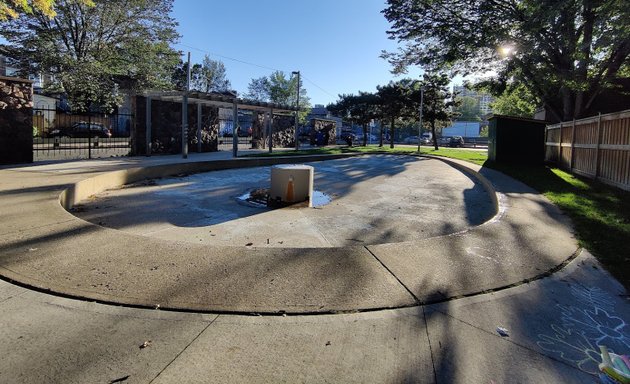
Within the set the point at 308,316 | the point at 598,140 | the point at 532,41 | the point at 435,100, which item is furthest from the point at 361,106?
the point at 308,316

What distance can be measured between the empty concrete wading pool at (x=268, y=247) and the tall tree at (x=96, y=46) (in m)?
21.0

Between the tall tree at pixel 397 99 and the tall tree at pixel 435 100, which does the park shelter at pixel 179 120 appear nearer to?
the tall tree at pixel 397 99

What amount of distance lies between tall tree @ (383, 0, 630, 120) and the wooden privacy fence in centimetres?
344

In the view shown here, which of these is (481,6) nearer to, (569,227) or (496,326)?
(569,227)

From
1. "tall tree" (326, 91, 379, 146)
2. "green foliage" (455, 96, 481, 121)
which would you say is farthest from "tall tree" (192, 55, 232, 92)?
"green foliage" (455, 96, 481, 121)

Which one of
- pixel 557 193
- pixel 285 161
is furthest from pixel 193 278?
pixel 285 161

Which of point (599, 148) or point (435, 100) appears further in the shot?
point (435, 100)

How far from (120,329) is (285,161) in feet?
51.6

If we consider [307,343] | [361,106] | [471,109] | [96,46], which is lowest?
[307,343]

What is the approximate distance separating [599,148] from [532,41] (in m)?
9.83

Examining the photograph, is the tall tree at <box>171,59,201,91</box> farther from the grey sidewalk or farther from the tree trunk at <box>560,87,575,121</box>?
the grey sidewalk

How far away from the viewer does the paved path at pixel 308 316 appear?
2594 mm

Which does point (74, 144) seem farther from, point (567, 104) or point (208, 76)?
point (208, 76)

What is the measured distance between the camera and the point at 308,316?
3283 millimetres
